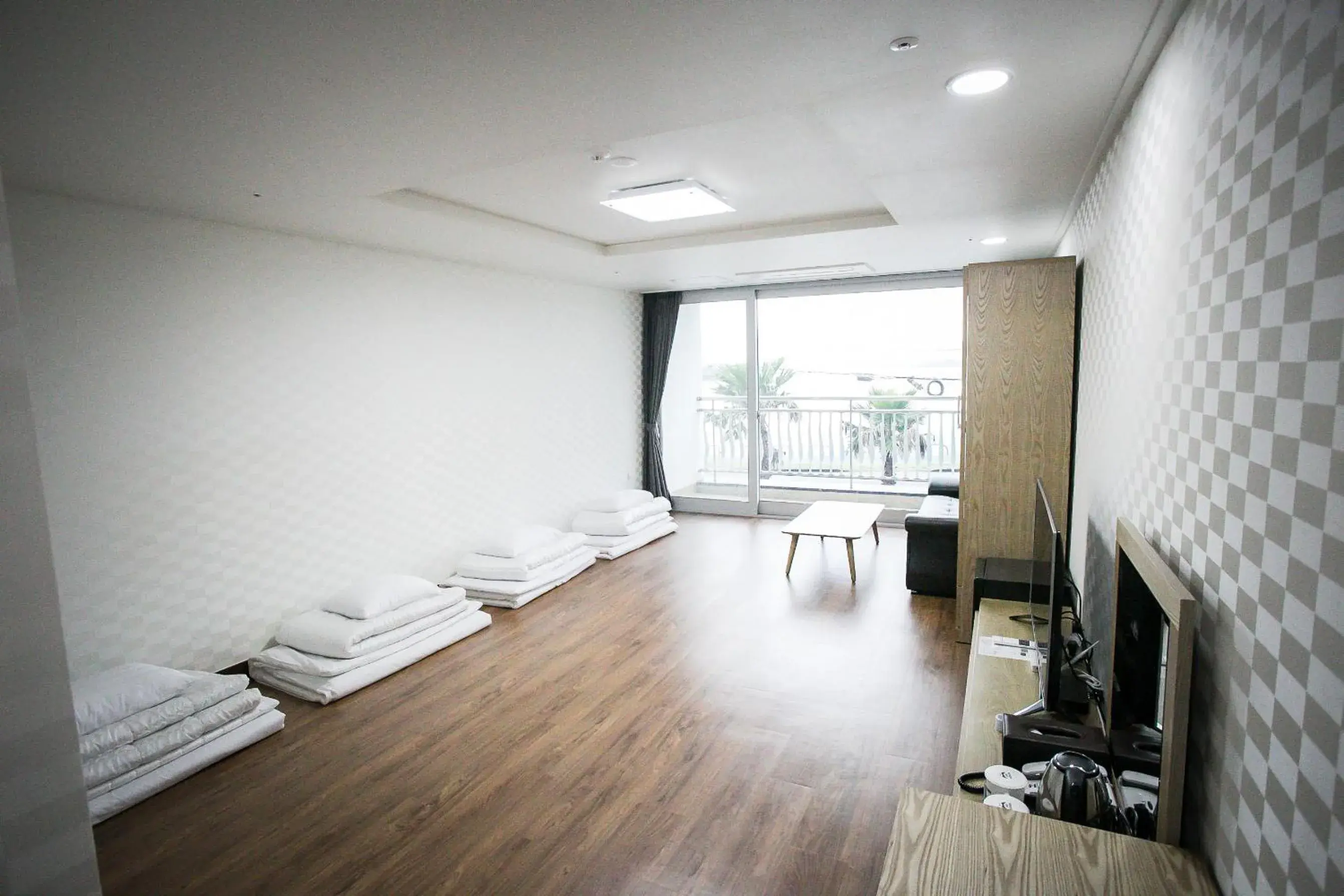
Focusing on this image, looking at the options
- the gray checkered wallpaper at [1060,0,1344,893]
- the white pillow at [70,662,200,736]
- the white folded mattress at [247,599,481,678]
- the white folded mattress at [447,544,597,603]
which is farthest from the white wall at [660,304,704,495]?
the gray checkered wallpaper at [1060,0,1344,893]

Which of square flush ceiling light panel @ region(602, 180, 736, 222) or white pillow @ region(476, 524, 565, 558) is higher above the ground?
square flush ceiling light panel @ region(602, 180, 736, 222)

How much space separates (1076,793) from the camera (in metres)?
1.44

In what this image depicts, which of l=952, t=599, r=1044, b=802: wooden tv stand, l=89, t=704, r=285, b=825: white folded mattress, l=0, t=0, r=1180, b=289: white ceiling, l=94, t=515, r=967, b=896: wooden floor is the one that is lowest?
l=94, t=515, r=967, b=896: wooden floor

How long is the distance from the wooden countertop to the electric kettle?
0.14 m

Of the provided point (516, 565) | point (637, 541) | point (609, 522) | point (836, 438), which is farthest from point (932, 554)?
point (836, 438)

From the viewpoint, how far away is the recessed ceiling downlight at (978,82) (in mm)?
1968

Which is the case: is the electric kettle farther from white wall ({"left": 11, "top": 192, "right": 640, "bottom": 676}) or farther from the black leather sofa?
white wall ({"left": 11, "top": 192, "right": 640, "bottom": 676})

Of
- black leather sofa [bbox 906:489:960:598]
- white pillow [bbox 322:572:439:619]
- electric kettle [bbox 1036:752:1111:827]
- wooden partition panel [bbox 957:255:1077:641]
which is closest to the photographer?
electric kettle [bbox 1036:752:1111:827]

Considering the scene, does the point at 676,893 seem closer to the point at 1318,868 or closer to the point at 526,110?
the point at 1318,868

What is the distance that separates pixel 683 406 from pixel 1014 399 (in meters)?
4.61

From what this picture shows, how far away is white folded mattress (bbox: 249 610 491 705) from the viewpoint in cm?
332

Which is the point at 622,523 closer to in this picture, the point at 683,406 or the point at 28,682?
the point at 683,406

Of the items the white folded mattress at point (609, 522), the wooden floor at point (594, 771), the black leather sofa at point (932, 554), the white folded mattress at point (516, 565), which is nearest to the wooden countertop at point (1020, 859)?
the wooden floor at point (594, 771)

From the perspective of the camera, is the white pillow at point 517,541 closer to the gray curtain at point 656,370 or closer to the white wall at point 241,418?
the white wall at point 241,418
